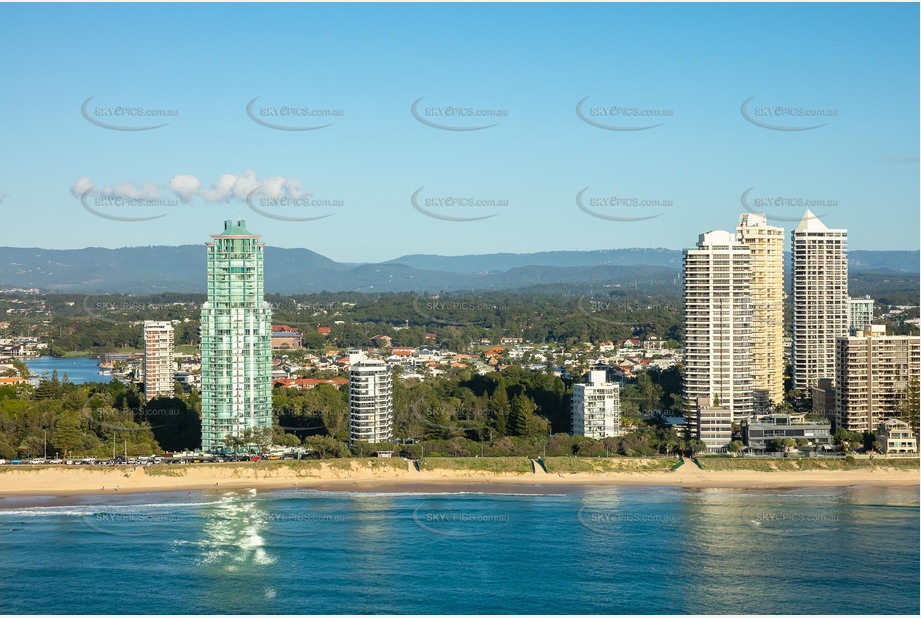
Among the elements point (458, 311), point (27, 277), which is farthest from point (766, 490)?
point (27, 277)

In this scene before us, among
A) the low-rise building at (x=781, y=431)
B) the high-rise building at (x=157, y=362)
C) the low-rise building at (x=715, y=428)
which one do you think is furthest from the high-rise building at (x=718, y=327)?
the high-rise building at (x=157, y=362)

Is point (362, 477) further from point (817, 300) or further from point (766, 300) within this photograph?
point (817, 300)

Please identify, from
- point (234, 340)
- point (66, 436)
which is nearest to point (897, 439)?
point (234, 340)

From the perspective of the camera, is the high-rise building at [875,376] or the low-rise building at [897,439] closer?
the low-rise building at [897,439]

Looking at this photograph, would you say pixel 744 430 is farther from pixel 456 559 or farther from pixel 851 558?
pixel 456 559

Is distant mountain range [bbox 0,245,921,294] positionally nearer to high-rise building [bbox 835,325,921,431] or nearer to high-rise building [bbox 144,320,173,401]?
high-rise building [bbox 144,320,173,401]

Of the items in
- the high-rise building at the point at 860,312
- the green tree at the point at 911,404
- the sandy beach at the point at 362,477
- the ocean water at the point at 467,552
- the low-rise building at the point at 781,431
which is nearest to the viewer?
the ocean water at the point at 467,552

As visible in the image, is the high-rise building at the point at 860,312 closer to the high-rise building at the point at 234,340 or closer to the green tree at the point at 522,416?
the green tree at the point at 522,416
